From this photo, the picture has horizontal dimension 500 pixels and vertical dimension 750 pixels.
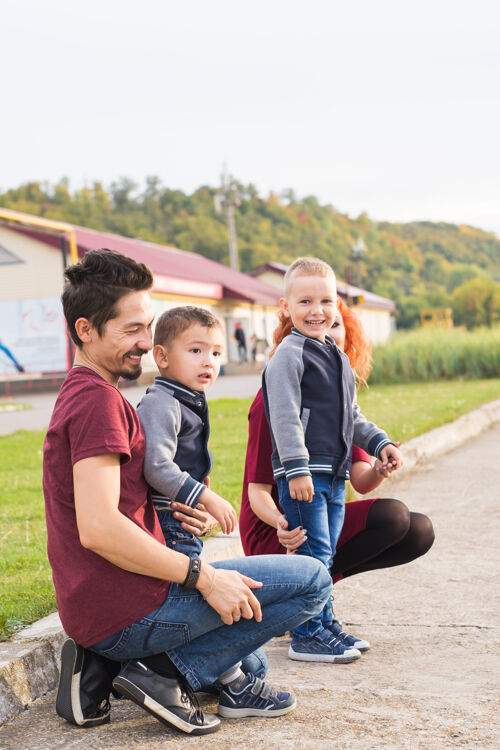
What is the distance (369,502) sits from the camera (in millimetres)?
3729

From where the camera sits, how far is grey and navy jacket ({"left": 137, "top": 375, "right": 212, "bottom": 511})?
2.71 m

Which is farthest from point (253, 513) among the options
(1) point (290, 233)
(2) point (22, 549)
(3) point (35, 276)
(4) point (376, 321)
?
(1) point (290, 233)

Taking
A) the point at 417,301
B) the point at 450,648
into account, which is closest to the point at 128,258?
the point at 450,648

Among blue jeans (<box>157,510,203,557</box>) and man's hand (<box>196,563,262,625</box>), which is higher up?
blue jeans (<box>157,510,203,557</box>)

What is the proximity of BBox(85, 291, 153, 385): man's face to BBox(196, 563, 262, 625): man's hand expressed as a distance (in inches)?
26.4

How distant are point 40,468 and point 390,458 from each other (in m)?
5.20

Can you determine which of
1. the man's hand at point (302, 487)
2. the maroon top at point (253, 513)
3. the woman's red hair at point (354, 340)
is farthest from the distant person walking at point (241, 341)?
the man's hand at point (302, 487)

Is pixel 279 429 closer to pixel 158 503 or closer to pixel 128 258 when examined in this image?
pixel 158 503

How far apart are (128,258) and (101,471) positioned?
70 cm

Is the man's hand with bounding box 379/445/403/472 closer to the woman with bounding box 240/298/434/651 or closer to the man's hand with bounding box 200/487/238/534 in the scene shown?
the woman with bounding box 240/298/434/651

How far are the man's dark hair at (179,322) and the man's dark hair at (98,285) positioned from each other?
49 centimetres

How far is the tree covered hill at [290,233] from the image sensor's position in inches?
2800

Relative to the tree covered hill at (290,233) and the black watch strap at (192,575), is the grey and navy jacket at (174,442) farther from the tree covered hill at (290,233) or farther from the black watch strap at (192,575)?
the tree covered hill at (290,233)

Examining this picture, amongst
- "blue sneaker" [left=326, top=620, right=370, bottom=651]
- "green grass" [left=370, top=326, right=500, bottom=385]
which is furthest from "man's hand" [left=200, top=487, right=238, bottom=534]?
"green grass" [left=370, top=326, right=500, bottom=385]
